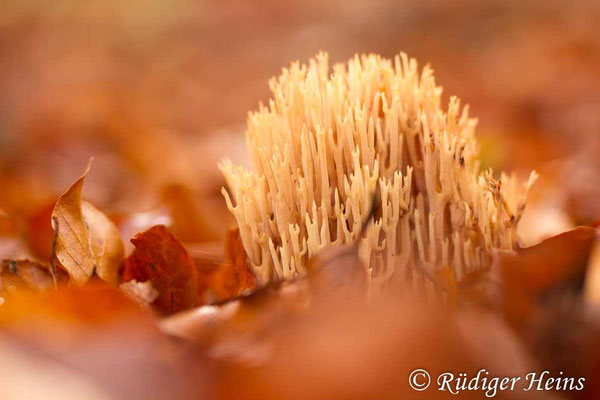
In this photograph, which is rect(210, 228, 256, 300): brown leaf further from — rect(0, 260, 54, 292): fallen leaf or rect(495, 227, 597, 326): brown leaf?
rect(495, 227, 597, 326): brown leaf

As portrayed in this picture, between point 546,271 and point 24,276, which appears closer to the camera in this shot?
point 546,271

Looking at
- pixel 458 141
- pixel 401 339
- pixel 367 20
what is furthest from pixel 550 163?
pixel 367 20

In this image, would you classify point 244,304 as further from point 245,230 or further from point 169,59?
point 169,59

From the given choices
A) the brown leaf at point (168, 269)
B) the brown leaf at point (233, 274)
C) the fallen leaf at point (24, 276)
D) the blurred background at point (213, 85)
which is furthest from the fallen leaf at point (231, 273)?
the blurred background at point (213, 85)

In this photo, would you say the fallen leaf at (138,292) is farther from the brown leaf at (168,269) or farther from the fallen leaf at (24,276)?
the fallen leaf at (24,276)

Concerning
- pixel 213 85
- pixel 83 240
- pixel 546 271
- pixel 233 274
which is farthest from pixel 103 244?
pixel 213 85

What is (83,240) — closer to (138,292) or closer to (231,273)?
(138,292)
